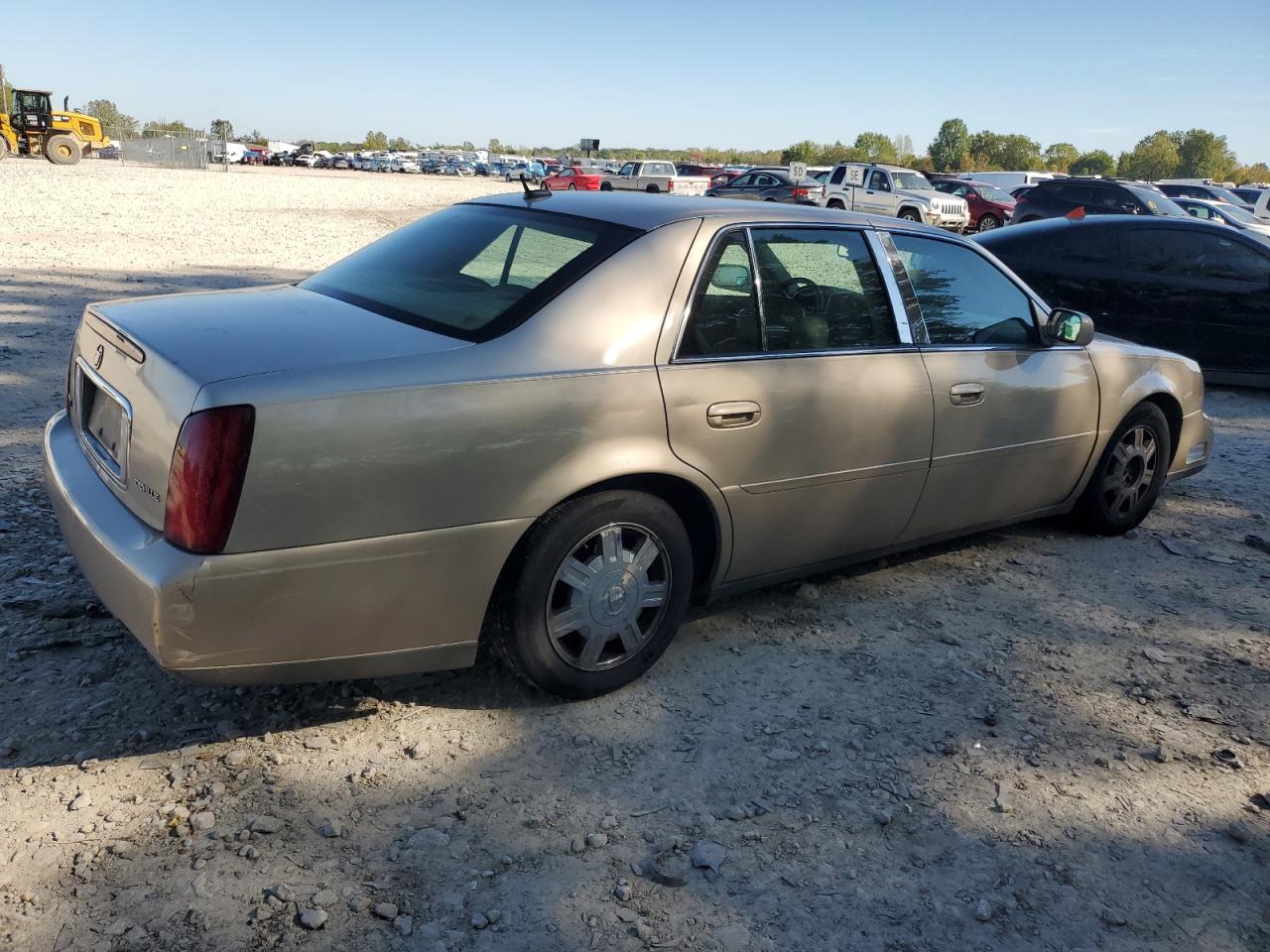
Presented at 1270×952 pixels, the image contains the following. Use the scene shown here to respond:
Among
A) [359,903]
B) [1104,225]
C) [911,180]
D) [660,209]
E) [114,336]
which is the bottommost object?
[359,903]

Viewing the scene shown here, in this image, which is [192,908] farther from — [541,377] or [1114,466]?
[1114,466]

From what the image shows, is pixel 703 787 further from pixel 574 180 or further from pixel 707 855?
pixel 574 180

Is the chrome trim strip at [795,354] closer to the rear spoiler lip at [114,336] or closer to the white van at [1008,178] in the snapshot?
the rear spoiler lip at [114,336]

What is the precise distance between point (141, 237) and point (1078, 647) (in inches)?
592

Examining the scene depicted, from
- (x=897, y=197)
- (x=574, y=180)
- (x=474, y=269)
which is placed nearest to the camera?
(x=474, y=269)

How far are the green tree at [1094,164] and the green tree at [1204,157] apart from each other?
675cm

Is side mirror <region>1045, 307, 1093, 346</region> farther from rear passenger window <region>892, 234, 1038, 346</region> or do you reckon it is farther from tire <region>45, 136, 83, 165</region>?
tire <region>45, 136, 83, 165</region>

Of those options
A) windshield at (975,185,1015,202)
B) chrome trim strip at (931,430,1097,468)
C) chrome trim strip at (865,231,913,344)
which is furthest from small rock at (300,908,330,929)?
windshield at (975,185,1015,202)

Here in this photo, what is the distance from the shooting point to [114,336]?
3090 mm

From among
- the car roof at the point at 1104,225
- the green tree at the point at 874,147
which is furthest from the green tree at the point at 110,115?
the car roof at the point at 1104,225

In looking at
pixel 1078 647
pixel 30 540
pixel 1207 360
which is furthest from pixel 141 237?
pixel 1078 647

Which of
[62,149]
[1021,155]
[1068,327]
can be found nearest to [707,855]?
[1068,327]

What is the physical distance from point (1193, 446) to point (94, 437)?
521 cm

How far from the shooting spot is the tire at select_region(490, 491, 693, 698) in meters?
3.10
